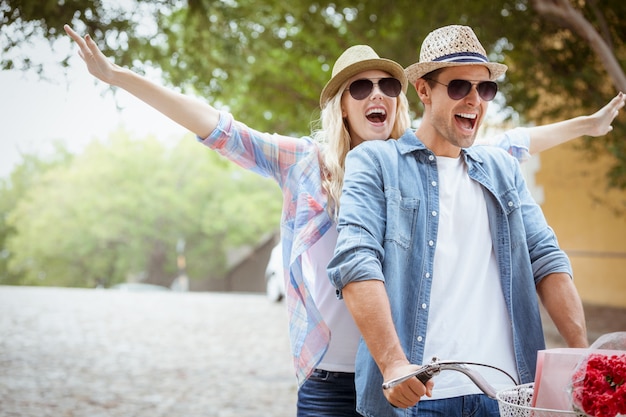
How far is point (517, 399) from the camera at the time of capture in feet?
6.78

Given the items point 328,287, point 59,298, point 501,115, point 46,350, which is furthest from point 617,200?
point 328,287

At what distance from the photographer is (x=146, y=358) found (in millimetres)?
12141

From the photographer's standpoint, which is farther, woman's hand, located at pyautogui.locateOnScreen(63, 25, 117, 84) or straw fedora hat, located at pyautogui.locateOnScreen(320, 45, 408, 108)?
straw fedora hat, located at pyautogui.locateOnScreen(320, 45, 408, 108)

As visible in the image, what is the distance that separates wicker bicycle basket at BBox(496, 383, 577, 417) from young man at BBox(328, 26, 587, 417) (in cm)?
34

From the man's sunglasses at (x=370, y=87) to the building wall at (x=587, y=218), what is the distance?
14.1 metres

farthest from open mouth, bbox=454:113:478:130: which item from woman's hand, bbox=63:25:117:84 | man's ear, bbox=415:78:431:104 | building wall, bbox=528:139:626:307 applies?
building wall, bbox=528:139:626:307

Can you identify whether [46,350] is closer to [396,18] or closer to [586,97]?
[396,18]

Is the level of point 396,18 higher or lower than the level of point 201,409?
higher

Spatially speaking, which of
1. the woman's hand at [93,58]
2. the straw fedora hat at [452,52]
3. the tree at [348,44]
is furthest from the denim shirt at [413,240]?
the tree at [348,44]

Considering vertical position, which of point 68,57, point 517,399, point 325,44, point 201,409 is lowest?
point 201,409

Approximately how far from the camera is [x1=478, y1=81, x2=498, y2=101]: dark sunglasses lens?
255 cm

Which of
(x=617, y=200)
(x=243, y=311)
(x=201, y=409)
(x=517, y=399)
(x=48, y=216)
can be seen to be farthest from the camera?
(x=48, y=216)

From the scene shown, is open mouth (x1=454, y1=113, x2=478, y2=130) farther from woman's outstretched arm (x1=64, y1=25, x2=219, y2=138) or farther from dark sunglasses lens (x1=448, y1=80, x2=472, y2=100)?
woman's outstretched arm (x1=64, y1=25, x2=219, y2=138)

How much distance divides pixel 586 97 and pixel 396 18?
2.91 meters
